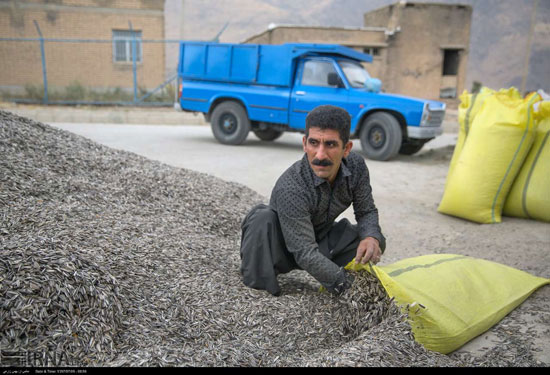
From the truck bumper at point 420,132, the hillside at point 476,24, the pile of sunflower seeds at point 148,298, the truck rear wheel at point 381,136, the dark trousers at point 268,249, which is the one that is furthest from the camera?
the hillside at point 476,24

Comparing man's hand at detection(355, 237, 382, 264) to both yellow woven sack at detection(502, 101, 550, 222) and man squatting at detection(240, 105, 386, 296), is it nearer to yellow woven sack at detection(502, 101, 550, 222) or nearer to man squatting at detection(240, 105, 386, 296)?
man squatting at detection(240, 105, 386, 296)

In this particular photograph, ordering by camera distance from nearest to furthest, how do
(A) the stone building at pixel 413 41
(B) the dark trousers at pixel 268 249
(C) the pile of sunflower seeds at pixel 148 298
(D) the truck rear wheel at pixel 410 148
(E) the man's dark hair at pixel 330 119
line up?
1. (C) the pile of sunflower seeds at pixel 148 298
2. (E) the man's dark hair at pixel 330 119
3. (B) the dark trousers at pixel 268 249
4. (D) the truck rear wheel at pixel 410 148
5. (A) the stone building at pixel 413 41

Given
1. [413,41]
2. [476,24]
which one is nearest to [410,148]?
[413,41]

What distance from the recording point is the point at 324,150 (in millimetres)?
2219

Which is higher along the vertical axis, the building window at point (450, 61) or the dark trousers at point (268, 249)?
the building window at point (450, 61)

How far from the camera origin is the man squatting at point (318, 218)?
87.4 inches

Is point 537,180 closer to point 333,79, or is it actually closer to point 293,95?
point 333,79

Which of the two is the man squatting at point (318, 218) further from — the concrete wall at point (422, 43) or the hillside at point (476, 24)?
the hillside at point (476, 24)

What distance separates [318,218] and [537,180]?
2.75 m

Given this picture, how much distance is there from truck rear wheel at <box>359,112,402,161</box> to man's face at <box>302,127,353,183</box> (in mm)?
5977

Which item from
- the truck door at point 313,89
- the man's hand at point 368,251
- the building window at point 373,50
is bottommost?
the man's hand at point 368,251

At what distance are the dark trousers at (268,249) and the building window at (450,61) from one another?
820 inches

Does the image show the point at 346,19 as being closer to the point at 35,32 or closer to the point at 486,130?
the point at 35,32

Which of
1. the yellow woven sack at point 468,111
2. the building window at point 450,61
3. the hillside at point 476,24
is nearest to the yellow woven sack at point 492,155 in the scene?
Result: the yellow woven sack at point 468,111
